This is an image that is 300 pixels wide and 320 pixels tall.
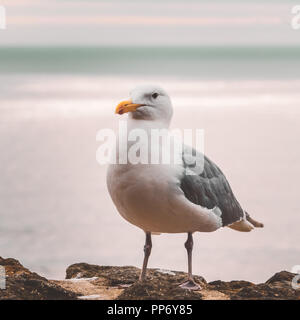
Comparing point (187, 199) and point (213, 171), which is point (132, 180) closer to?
point (187, 199)

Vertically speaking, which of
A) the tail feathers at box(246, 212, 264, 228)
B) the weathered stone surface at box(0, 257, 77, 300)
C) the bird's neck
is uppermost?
the bird's neck

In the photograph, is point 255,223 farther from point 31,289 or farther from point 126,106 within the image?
point 31,289

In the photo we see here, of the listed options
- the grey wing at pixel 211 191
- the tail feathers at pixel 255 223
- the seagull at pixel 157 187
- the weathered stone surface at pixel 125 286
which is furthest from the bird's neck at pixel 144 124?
the tail feathers at pixel 255 223

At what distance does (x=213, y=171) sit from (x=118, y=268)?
672 mm

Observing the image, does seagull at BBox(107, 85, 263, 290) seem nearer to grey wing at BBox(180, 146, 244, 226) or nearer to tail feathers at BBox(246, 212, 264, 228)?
grey wing at BBox(180, 146, 244, 226)

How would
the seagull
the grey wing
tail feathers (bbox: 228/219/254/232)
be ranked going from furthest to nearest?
tail feathers (bbox: 228/219/254/232)
the grey wing
the seagull

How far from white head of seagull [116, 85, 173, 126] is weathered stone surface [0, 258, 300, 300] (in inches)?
27.9

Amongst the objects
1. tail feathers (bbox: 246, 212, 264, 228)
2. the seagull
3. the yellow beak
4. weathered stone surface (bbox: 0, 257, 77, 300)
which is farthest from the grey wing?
weathered stone surface (bbox: 0, 257, 77, 300)

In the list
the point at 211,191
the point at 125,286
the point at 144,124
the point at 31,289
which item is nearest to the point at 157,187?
the point at 144,124

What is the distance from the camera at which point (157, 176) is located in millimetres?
3162

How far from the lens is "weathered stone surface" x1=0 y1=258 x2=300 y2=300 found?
3254mm

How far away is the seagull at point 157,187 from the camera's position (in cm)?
316

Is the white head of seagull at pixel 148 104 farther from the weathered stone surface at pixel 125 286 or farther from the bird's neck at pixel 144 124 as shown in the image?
the weathered stone surface at pixel 125 286
